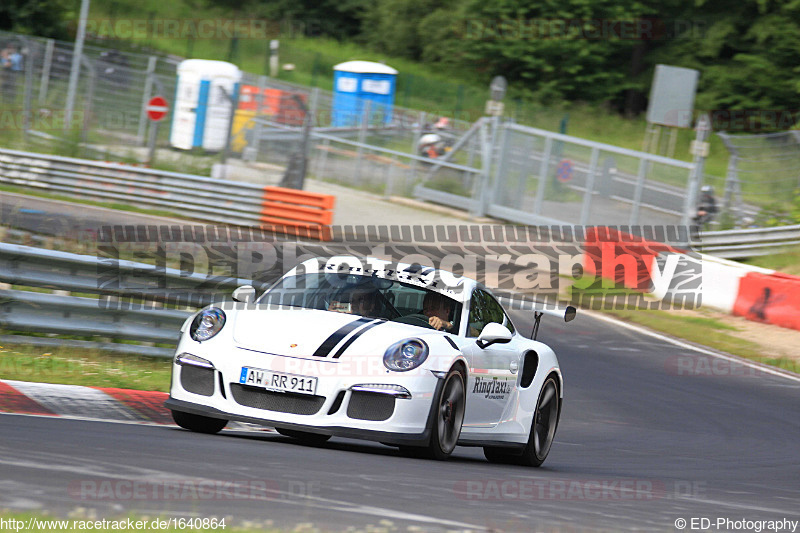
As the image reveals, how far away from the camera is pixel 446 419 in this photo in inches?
280

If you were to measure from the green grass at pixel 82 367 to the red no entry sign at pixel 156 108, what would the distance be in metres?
15.4

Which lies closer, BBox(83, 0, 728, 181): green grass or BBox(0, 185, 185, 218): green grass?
BBox(0, 185, 185, 218): green grass

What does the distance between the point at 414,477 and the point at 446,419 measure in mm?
1221

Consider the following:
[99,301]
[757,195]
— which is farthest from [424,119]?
[99,301]

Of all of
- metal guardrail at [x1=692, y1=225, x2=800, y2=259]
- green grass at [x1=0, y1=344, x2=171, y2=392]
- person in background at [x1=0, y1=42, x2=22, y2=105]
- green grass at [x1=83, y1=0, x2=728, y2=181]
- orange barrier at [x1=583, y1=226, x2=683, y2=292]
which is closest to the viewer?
green grass at [x1=0, y1=344, x2=171, y2=392]

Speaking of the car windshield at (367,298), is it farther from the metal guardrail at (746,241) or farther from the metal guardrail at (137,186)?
the metal guardrail at (746,241)

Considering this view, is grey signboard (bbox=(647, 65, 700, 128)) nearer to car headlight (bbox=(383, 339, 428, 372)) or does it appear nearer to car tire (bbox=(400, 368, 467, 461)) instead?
car tire (bbox=(400, 368, 467, 461))

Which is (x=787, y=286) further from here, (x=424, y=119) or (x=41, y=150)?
(x=41, y=150)

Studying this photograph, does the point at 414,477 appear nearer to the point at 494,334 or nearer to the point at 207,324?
the point at 494,334

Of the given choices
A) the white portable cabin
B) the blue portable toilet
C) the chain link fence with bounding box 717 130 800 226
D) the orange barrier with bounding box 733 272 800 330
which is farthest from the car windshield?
the blue portable toilet

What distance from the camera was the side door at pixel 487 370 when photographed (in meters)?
7.51

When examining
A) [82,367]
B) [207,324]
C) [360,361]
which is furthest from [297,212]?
[360,361]

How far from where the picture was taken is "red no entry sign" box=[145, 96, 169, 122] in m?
24.6

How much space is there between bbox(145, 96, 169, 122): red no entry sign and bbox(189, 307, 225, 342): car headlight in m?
18.0
